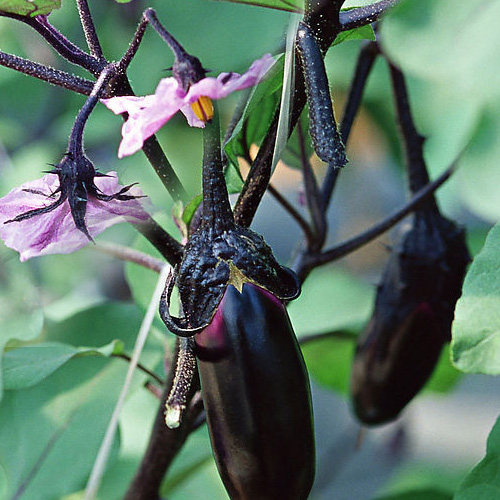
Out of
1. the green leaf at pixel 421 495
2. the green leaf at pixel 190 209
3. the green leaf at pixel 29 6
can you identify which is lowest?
the green leaf at pixel 421 495

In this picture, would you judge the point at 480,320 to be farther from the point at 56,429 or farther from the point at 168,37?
the point at 56,429

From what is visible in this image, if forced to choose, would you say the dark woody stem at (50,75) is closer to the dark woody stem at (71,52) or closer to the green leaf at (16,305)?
the dark woody stem at (71,52)

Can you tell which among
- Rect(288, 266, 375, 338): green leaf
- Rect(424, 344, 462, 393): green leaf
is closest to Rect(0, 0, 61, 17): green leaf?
Rect(288, 266, 375, 338): green leaf

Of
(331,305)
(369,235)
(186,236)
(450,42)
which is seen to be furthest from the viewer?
(331,305)

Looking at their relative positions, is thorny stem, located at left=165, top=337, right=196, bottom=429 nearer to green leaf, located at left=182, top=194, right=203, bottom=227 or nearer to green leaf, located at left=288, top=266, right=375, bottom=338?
green leaf, located at left=182, top=194, right=203, bottom=227

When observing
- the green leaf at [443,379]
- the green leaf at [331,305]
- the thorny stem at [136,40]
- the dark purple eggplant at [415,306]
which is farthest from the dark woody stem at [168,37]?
the green leaf at [443,379]

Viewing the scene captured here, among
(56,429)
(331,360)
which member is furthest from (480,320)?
(331,360)

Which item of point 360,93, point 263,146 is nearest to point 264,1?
point 263,146
